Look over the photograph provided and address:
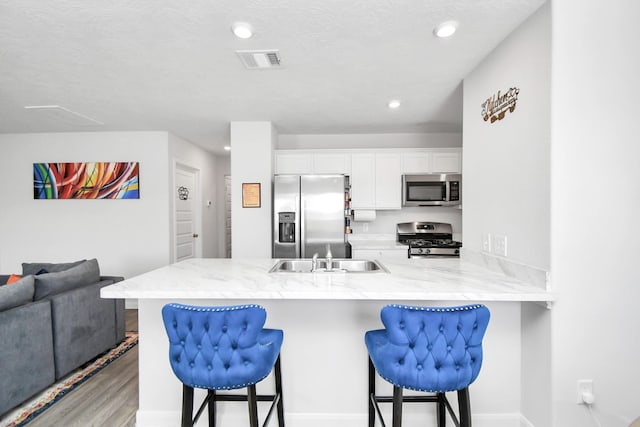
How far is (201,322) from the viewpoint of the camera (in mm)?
1390

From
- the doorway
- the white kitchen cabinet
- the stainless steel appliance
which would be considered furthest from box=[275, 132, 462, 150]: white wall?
the doorway

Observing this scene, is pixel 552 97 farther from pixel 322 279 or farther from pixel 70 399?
pixel 70 399

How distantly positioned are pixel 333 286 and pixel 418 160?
122 inches

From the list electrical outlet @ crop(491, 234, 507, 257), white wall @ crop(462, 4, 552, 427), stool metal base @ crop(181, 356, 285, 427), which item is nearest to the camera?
stool metal base @ crop(181, 356, 285, 427)

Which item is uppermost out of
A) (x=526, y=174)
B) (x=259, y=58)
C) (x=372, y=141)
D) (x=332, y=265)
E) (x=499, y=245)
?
(x=259, y=58)

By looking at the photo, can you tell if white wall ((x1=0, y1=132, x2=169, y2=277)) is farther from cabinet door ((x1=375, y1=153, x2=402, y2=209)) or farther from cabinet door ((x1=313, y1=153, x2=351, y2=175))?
cabinet door ((x1=375, y1=153, x2=402, y2=209))

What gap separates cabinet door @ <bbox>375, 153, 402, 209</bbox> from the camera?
14.2ft

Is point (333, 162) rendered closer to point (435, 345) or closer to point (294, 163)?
point (294, 163)

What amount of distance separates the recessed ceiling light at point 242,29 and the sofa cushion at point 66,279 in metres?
2.38

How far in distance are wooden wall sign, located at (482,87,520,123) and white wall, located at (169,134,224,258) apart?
406cm

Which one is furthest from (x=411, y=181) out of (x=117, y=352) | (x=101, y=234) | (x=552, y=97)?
(x=101, y=234)

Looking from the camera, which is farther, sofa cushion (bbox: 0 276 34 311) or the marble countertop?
sofa cushion (bbox: 0 276 34 311)

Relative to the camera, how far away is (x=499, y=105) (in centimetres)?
211

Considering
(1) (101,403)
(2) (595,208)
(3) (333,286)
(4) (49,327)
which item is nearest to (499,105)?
(2) (595,208)
